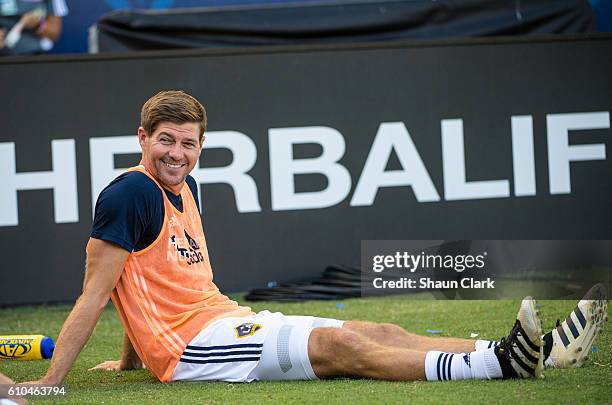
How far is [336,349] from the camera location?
14.4 feet

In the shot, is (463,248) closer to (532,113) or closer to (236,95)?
(532,113)

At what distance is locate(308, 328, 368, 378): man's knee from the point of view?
4371 millimetres

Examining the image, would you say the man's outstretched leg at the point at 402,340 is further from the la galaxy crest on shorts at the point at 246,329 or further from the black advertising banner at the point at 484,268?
the black advertising banner at the point at 484,268

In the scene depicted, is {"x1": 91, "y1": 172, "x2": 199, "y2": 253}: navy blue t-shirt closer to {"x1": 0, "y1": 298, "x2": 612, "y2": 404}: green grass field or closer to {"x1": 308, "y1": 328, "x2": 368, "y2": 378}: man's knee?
{"x1": 0, "y1": 298, "x2": 612, "y2": 404}: green grass field

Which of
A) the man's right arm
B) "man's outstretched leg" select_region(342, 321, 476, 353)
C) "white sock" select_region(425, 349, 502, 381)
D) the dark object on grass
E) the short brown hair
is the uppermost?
the short brown hair

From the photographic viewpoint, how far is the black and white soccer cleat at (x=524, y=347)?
406cm

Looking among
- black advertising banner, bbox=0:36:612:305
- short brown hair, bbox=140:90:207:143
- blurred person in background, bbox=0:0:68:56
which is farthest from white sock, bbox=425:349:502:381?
blurred person in background, bbox=0:0:68:56

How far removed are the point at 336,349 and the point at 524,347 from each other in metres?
0.78

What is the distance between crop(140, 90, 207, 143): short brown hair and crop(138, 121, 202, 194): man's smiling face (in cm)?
2

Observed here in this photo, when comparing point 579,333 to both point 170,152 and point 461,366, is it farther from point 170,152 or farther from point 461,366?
point 170,152

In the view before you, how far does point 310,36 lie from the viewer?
9.02 meters

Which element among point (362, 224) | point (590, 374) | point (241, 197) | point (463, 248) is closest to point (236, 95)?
point (241, 197)

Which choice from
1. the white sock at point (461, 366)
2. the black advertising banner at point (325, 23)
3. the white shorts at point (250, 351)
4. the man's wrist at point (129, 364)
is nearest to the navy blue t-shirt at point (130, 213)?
the white shorts at point (250, 351)

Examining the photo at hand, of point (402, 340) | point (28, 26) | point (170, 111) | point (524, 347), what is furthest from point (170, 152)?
point (28, 26)
